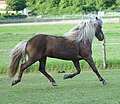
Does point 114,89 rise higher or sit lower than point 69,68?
higher

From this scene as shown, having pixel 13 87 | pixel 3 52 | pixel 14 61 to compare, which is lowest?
pixel 3 52

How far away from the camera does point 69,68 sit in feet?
58.1

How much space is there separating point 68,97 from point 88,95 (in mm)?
479

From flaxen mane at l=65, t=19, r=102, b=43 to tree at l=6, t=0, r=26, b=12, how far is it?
91.7 meters

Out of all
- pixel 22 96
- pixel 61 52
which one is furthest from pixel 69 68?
pixel 22 96

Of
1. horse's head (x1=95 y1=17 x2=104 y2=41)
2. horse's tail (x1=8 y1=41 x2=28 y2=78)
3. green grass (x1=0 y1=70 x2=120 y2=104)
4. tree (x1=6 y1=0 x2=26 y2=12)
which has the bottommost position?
tree (x1=6 y1=0 x2=26 y2=12)

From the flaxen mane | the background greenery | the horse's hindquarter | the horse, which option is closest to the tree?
the background greenery

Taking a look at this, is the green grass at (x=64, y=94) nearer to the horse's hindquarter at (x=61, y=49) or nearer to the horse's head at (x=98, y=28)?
the horse's hindquarter at (x=61, y=49)

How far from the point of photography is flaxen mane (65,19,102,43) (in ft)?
38.0

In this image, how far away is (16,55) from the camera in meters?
11.4

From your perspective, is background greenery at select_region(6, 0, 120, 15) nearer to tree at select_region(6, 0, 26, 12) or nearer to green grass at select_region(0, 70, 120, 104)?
tree at select_region(6, 0, 26, 12)

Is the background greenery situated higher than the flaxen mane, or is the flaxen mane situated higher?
the flaxen mane

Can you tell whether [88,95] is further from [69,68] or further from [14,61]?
[69,68]

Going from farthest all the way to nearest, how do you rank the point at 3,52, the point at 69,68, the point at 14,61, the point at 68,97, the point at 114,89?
the point at 3,52 → the point at 69,68 → the point at 14,61 → the point at 114,89 → the point at 68,97
